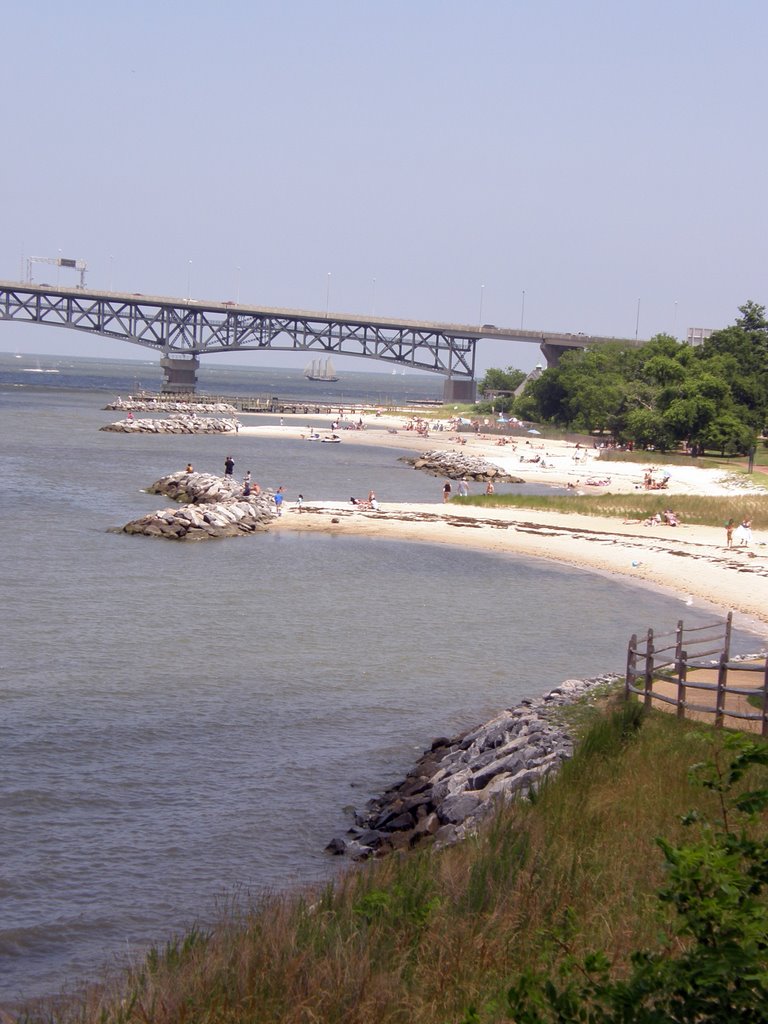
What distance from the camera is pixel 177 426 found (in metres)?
100

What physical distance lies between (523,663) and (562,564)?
13681mm

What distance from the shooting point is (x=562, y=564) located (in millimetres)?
37312

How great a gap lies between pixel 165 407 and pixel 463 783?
11078 centimetres

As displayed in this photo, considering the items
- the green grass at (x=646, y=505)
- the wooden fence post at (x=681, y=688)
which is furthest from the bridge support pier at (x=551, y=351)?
the wooden fence post at (x=681, y=688)

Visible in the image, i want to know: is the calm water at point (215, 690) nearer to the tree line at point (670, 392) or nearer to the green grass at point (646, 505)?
the green grass at point (646, 505)

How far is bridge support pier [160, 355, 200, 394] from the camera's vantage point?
156500 millimetres

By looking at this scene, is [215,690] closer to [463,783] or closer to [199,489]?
[463,783]

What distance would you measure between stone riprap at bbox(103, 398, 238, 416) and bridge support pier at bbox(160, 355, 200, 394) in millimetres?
23423

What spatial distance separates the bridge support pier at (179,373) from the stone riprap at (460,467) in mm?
Result: 85028

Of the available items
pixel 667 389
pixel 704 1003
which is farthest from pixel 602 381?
pixel 704 1003

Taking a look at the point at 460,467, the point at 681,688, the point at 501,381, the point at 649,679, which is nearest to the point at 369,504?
the point at 460,467

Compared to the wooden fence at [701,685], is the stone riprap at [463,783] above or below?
below

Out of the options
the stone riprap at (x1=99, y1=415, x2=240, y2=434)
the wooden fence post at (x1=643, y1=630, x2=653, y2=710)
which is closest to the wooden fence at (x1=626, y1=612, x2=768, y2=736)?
the wooden fence post at (x1=643, y1=630, x2=653, y2=710)

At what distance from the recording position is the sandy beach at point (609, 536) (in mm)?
32219
